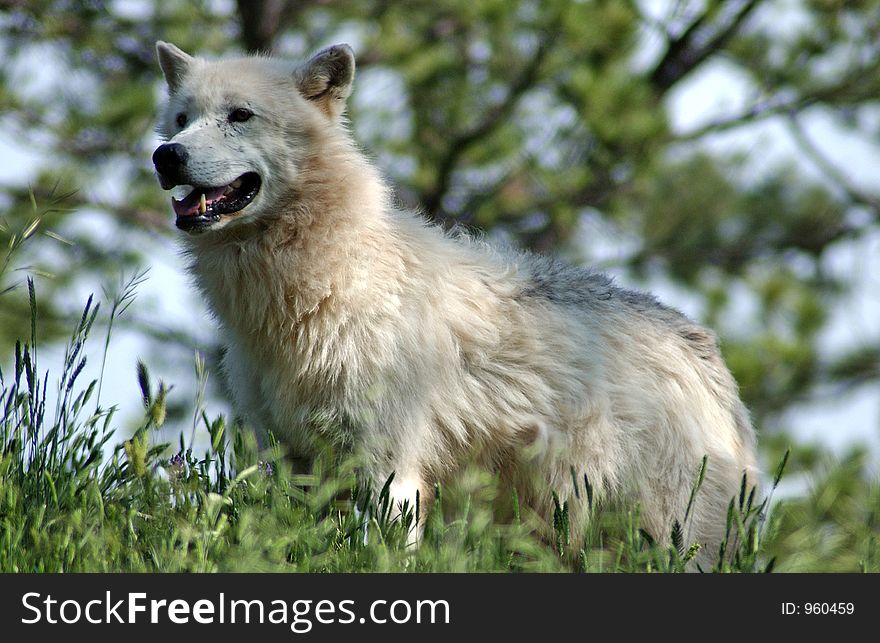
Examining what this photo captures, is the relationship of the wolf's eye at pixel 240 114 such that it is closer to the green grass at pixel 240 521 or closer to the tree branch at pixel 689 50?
the green grass at pixel 240 521

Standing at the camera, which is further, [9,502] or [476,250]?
[476,250]

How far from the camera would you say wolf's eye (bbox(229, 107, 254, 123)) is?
484 cm

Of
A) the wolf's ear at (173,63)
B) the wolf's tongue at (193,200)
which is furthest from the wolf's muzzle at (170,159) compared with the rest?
the wolf's ear at (173,63)

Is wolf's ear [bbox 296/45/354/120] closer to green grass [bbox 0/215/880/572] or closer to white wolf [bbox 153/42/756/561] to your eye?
white wolf [bbox 153/42/756/561]

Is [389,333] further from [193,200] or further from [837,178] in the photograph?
[837,178]

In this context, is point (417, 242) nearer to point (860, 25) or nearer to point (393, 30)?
point (393, 30)

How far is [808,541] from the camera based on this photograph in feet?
11.7

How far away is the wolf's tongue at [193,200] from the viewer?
4609mm

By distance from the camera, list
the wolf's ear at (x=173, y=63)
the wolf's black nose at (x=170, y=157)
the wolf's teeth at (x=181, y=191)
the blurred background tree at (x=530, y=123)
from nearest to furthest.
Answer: the wolf's black nose at (x=170, y=157) → the wolf's teeth at (x=181, y=191) → the wolf's ear at (x=173, y=63) → the blurred background tree at (x=530, y=123)

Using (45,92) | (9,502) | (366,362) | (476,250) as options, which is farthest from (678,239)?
(9,502)

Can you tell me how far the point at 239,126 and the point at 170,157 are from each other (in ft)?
1.36

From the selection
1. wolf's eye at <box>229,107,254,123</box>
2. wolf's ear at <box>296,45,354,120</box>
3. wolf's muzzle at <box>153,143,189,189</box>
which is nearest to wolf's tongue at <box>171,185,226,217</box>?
wolf's muzzle at <box>153,143,189,189</box>
